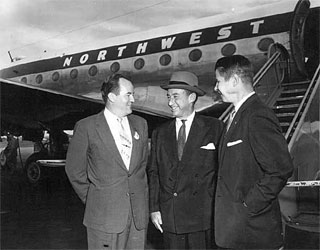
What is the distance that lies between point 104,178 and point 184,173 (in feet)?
1.54

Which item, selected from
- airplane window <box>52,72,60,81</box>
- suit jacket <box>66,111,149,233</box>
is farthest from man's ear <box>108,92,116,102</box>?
airplane window <box>52,72,60,81</box>

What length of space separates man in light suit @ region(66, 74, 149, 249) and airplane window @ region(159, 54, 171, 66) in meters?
5.91

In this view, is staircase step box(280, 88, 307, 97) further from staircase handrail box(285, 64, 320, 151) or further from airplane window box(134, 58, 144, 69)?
airplane window box(134, 58, 144, 69)

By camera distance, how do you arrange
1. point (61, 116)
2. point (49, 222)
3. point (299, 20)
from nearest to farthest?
1. point (49, 222)
2. point (299, 20)
3. point (61, 116)

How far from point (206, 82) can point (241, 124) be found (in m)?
5.91

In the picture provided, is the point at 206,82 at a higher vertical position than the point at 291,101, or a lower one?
higher

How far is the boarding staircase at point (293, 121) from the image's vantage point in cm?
378

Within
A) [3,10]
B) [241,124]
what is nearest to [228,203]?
[241,124]

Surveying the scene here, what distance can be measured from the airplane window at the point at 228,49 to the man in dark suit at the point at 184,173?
16.2 ft

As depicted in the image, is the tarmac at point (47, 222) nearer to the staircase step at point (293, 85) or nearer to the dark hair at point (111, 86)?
the dark hair at point (111, 86)

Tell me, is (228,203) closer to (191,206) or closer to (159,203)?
(191,206)

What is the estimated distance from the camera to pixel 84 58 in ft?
32.6

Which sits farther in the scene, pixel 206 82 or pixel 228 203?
pixel 206 82

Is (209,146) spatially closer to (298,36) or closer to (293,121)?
(293,121)
